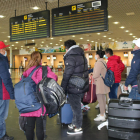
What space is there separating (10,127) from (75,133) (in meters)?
1.28

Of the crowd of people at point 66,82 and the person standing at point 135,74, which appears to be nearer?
the crowd of people at point 66,82

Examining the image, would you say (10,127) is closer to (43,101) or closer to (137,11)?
(43,101)

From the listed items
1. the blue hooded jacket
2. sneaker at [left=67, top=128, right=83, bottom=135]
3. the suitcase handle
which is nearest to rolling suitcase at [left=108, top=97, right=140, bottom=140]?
the suitcase handle

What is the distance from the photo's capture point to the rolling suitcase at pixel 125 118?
2389 millimetres

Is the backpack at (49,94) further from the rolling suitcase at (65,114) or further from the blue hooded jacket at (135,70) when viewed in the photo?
the rolling suitcase at (65,114)

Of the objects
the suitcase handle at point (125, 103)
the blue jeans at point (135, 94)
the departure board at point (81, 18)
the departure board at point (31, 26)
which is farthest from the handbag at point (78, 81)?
the departure board at point (31, 26)

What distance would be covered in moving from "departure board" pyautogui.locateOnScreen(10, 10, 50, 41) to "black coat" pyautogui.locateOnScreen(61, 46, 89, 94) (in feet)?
7.65

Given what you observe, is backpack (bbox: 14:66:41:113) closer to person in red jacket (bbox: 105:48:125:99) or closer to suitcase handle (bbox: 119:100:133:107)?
suitcase handle (bbox: 119:100:133:107)

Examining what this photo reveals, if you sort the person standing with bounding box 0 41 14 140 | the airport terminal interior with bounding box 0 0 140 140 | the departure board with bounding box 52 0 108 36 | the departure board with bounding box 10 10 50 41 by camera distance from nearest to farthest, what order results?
the person standing with bounding box 0 41 14 140, the airport terminal interior with bounding box 0 0 140 140, the departure board with bounding box 52 0 108 36, the departure board with bounding box 10 10 50 41

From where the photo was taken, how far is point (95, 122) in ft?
11.7

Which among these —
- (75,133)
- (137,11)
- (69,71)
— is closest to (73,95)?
(69,71)

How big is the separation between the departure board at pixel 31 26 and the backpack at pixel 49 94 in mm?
3139

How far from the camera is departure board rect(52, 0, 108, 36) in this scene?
4.21 metres

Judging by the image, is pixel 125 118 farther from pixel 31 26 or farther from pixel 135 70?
pixel 31 26
